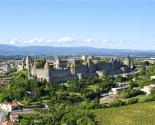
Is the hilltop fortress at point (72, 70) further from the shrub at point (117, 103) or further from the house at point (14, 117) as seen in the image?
the house at point (14, 117)

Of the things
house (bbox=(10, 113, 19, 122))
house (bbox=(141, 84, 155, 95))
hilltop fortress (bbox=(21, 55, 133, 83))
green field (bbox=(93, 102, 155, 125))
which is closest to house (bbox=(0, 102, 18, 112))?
house (bbox=(10, 113, 19, 122))

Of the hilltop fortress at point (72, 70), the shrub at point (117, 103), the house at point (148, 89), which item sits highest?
the hilltop fortress at point (72, 70)

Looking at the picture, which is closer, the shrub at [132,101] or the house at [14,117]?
the house at [14,117]

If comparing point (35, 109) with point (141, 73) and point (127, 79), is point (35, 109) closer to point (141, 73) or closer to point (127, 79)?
point (127, 79)

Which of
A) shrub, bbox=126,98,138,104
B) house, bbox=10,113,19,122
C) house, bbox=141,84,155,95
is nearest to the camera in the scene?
house, bbox=10,113,19,122

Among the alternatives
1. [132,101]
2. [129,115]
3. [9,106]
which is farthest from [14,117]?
[132,101]

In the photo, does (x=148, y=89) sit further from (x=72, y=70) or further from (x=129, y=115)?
(x=72, y=70)

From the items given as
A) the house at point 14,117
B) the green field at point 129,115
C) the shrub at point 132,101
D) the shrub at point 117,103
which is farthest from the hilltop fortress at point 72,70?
the house at point 14,117

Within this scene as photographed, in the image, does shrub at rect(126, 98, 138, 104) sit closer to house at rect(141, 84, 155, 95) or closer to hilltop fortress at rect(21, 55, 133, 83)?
house at rect(141, 84, 155, 95)

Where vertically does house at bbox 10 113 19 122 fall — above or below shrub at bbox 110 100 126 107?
below
